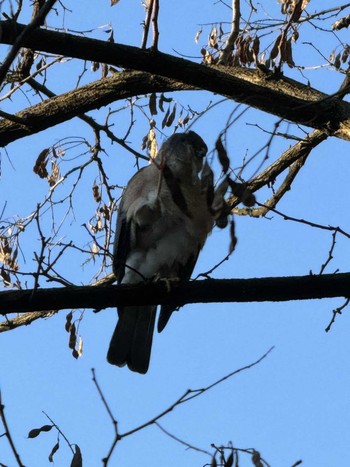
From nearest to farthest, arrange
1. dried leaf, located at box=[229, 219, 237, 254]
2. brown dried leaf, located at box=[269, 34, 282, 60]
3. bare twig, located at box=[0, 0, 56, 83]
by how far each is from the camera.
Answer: bare twig, located at box=[0, 0, 56, 83]
dried leaf, located at box=[229, 219, 237, 254]
brown dried leaf, located at box=[269, 34, 282, 60]

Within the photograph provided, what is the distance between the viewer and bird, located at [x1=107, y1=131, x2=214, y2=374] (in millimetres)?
4941

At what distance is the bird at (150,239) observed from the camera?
494 cm

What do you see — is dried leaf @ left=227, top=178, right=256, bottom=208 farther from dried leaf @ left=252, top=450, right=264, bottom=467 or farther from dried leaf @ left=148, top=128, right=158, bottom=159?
dried leaf @ left=148, top=128, right=158, bottom=159

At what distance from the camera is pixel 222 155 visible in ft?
8.93

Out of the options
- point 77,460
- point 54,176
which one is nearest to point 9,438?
point 77,460

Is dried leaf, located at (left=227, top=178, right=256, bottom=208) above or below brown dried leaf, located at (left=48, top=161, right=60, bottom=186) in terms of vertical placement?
below

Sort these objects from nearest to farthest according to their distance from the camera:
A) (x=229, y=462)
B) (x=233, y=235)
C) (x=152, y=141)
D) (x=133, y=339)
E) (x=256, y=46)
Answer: (x=233, y=235) < (x=229, y=462) < (x=133, y=339) < (x=256, y=46) < (x=152, y=141)

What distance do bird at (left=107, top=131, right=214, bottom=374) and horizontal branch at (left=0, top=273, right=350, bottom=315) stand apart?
117 centimetres

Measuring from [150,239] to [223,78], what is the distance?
3.21 ft

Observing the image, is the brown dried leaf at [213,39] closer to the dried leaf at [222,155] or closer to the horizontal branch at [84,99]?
the horizontal branch at [84,99]

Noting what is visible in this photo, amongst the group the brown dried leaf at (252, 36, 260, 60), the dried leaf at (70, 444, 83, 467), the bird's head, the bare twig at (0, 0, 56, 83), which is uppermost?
the brown dried leaf at (252, 36, 260, 60)

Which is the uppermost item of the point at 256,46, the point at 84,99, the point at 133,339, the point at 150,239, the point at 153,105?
the point at 256,46

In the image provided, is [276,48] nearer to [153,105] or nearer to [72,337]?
[153,105]

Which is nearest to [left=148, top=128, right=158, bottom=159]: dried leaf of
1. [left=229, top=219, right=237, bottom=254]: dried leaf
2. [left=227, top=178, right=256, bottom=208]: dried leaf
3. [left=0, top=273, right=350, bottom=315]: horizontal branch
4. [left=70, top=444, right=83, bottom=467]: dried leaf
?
[left=0, top=273, right=350, bottom=315]: horizontal branch
